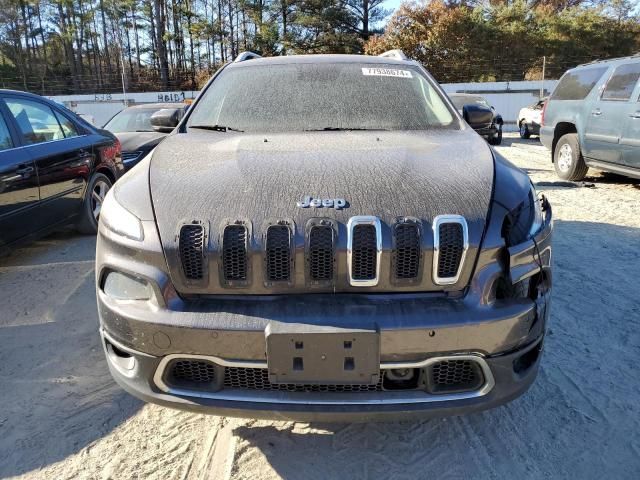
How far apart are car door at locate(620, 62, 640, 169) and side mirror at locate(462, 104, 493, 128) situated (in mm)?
4557

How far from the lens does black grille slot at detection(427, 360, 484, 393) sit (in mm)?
1862

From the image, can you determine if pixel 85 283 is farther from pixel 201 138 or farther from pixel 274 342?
pixel 274 342

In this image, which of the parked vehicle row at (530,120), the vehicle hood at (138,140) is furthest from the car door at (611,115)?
the parked vehicle row at (530,120)

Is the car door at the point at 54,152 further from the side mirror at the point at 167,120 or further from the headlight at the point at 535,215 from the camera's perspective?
the headlight at the point at 535,215

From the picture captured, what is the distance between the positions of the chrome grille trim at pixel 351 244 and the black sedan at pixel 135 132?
15.3 feet

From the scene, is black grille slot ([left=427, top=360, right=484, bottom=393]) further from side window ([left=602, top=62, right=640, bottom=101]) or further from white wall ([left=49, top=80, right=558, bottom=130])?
white wall ([left=49, top=80, right=558, bottom=130])

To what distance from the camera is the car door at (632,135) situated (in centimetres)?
671

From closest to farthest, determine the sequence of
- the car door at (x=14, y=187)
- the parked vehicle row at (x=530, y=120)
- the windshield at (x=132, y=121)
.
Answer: the car door at (x=14, y=187)
the windshield at (x=132, y=121)
the parked vehicle row at (x=530, y=120)

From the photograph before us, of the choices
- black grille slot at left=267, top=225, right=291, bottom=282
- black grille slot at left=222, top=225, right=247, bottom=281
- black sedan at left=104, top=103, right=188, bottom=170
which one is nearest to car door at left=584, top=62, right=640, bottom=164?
black sedan at left=104, top=103, right=188, bottom=170

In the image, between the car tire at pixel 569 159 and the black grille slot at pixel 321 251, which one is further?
the car tire at pixel 569 159

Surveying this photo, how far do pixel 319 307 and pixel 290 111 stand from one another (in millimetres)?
1635

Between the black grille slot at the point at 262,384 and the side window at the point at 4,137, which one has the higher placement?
the side window at the point at 4,137

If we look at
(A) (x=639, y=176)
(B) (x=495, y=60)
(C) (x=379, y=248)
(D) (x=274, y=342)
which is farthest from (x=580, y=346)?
(B) (x=495, y=60)

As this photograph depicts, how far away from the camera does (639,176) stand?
6848 mm
